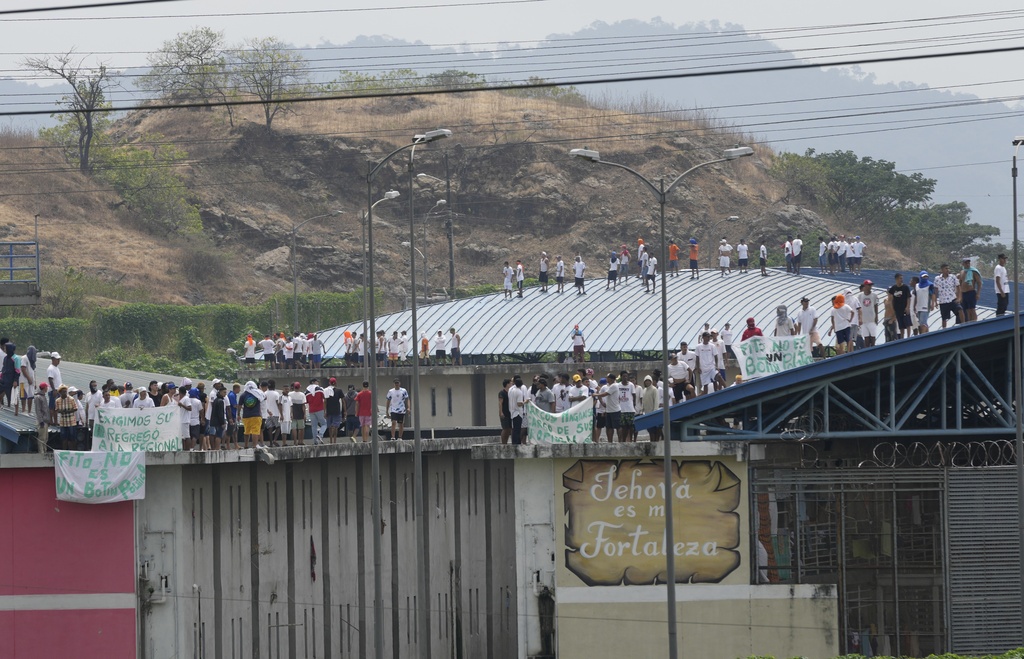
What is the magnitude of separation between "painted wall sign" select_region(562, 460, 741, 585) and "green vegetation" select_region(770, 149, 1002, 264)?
3299 inches

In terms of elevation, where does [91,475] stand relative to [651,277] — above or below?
below

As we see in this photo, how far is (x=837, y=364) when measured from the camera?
32.6m

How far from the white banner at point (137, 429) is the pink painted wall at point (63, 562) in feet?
4.22

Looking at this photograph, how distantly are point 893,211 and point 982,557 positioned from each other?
283ft

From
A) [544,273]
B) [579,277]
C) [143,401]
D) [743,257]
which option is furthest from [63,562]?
[743,257]

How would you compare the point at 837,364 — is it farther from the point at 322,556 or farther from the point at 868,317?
the point at 322,556

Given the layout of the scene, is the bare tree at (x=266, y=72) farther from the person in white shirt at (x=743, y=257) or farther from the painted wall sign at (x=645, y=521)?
the painted wall sign at (x=645, y=521)

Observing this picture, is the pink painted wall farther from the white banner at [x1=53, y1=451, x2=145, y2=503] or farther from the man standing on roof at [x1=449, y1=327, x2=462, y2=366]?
the man standing on roof at [x1=449, y1=327, x2=462, y2=366]

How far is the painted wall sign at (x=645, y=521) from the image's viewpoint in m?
33.3

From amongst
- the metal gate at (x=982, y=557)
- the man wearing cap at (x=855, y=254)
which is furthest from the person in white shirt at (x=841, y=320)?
the man wearing cap at (x=855, y=254)

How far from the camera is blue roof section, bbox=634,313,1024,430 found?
106 ft

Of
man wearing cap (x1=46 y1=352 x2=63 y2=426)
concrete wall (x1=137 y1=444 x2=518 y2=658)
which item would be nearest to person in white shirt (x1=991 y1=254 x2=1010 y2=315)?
concrete wall (x1=137 y1=444 x2=518 y2=658)

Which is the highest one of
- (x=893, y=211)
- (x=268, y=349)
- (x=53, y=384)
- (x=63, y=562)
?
(x=893, y=211)

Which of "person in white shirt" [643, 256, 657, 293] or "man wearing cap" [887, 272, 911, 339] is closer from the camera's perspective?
"man wearing cap" [887, 272, 911, 339]
